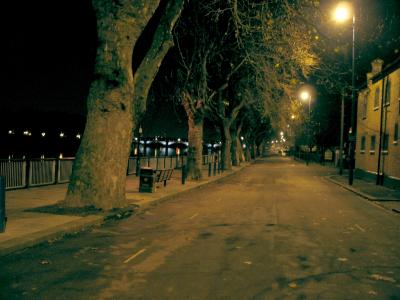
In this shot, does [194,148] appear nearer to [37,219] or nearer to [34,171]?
[34,171]

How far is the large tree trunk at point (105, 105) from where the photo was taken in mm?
11906

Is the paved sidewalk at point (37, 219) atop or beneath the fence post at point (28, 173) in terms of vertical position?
beneath

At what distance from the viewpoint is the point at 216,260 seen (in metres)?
7.09

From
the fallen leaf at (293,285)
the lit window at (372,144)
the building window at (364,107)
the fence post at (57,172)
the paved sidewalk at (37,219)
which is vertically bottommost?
the paved sidewalk at (37,219)

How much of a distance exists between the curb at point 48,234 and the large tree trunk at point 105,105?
1.29 m

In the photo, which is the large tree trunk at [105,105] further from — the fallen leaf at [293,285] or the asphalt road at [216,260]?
the fallen leaf at [293,285]

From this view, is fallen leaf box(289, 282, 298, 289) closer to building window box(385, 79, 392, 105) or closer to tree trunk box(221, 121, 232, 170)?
building window box(385, 79, 392, 105)

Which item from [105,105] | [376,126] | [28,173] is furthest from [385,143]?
[28,173]

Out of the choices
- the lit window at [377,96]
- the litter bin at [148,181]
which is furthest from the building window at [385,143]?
the litter bin at [148,181]

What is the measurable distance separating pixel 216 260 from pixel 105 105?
6418mm

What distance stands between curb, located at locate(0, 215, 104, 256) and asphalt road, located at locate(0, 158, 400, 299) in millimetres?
226

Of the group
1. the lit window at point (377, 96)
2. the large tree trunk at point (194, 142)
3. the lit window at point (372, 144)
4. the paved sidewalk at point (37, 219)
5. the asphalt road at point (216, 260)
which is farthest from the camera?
the lit window at point (372, 144)

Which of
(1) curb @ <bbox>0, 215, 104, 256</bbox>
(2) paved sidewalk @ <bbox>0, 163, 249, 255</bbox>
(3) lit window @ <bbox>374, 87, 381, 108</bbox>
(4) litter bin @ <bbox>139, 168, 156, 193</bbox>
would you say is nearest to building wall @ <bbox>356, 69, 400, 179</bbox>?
(3) lit window @ <bbox>374, 87, 381, 108</bbox>

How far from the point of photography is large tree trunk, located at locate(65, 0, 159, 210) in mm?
11906
